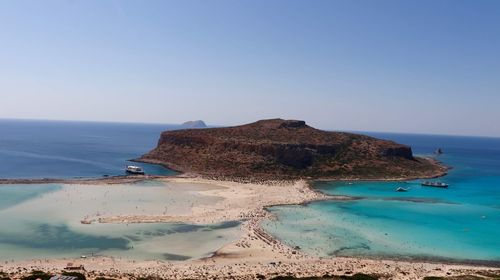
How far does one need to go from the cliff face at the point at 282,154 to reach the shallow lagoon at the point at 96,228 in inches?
1283

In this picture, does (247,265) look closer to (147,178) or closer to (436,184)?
(147,178)

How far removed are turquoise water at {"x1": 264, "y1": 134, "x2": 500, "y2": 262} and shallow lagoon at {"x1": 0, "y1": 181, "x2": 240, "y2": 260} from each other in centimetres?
1158

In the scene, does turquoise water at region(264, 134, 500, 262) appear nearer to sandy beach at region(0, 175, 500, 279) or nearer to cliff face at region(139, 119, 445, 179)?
sandy beach at region(0, 175, 500, 279)

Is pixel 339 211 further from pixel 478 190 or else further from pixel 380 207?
pixel 478 190

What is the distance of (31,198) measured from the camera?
74.2 meters

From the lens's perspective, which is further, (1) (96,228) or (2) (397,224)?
(2) (397,224)

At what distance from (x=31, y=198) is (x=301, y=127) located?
91.4 metres

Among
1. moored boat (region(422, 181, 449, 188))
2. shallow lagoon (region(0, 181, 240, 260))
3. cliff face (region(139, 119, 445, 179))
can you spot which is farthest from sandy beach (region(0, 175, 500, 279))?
moored boat (region(422, 181, 449, 188))

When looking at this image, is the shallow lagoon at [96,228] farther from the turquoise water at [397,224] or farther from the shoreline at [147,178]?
the turquoise water at [397,224]

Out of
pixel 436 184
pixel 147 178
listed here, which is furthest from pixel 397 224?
pixel 147 178

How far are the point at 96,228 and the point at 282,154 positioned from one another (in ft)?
224

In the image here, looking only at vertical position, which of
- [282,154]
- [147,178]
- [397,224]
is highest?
[282,154]

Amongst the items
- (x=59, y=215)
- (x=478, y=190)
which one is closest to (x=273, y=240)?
(x=59, y=215)

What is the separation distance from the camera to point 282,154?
389ft
